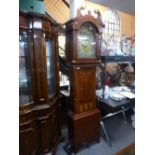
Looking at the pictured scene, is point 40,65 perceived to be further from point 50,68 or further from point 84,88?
point 84,88

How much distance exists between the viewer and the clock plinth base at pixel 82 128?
2031 millimetres

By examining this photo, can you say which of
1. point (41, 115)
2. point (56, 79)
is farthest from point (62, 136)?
point (56, 79)

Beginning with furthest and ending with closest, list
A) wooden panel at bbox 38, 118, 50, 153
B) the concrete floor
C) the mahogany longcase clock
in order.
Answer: the concrete floor → the mahogany longcase clock → wooden panel at bbox 38, 118, 50, 153

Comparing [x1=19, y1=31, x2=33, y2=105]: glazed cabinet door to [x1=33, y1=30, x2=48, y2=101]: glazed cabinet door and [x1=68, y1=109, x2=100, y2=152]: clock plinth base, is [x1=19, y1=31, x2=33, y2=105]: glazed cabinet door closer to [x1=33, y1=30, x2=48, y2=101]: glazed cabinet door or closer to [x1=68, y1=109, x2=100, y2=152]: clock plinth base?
[x1=33, y1=30, x2=48, y2=101]: glazed cabinet door

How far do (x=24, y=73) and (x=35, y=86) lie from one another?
0.20 metres

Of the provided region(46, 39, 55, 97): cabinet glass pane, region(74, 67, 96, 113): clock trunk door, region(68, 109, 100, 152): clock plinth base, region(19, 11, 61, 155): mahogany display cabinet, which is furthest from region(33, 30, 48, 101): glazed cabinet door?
region(68, 109, 100, 152): clock plinth base

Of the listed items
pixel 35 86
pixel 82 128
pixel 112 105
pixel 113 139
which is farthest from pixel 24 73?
pixel 113 139

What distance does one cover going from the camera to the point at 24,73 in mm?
1677

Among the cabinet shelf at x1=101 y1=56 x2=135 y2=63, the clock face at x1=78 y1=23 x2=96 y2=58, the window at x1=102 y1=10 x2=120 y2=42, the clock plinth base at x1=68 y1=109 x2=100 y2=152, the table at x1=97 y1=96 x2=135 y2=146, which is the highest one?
the window at x1=102 y1=10 x2=120 y2=42

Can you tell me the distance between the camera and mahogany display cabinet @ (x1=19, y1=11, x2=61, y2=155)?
1.58 meters

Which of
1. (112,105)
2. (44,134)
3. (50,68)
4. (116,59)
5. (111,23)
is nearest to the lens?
(44,134)

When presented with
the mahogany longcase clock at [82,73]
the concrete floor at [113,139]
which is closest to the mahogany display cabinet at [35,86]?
the mahogany longcase clock at [82,73]
